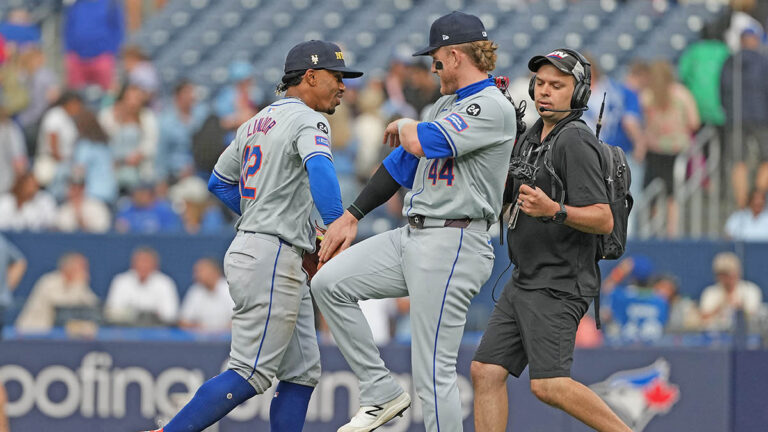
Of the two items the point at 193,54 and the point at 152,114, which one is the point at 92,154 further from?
the point at 193,54

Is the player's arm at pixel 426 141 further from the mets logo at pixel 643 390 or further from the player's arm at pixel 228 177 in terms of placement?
the mets logo at pixel 643 390

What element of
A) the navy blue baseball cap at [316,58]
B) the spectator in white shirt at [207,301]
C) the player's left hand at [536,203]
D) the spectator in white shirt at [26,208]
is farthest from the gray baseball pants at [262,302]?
the spectator in white shirt at [26,208]

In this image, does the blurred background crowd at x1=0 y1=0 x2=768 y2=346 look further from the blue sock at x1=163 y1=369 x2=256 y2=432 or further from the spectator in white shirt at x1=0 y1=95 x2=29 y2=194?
the blue sock at x1=163 y1=369 x2=256 y2=432

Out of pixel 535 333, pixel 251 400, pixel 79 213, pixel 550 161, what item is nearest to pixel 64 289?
pixel 79 213

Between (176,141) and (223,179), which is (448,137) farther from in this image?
(176,141)

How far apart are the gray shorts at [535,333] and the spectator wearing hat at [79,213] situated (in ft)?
21.6

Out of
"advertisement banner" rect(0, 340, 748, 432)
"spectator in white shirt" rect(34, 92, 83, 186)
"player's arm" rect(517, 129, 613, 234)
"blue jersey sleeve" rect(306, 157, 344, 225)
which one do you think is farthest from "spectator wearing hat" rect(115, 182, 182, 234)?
"player's arm" rect(517, 129, 613, 234)

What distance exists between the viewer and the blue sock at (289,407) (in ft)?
21.2

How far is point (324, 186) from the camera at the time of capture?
5980 mm

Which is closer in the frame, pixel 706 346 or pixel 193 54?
pixel 706 346

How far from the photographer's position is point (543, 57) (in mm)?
6156

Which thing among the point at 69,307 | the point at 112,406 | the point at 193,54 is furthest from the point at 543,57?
the point at 193,54

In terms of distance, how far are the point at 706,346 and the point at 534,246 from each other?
145 inches

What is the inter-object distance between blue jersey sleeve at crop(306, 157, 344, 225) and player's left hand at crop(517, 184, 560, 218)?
870 millimetres
